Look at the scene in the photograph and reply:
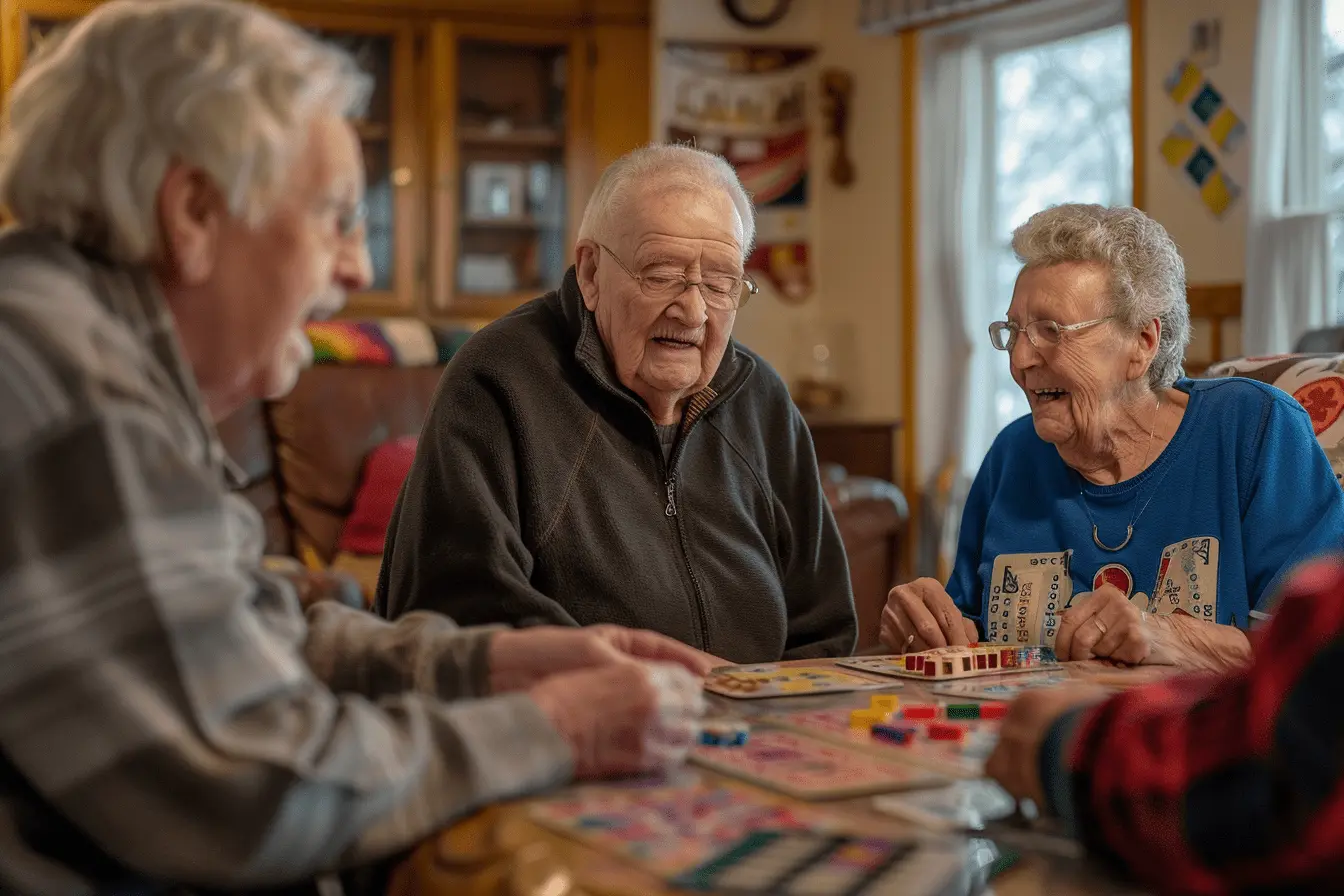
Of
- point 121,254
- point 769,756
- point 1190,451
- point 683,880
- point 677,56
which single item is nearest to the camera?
point 683,880

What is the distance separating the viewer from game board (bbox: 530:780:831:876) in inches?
33.4

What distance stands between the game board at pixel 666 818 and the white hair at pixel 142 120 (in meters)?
0.48

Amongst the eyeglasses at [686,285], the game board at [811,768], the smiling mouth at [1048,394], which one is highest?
the eyeglasses at [686,285]

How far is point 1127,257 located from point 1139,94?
3396 mm

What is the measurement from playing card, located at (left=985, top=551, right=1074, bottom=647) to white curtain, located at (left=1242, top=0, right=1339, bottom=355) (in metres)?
2.98

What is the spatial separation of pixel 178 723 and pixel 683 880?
1.06 ft

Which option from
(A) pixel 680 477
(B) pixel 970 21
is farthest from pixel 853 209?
(A) pixel 680 477

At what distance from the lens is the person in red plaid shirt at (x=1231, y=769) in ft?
2.27

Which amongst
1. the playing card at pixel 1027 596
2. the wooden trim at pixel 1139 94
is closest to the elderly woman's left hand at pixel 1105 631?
the playing card at pixel 1027 596

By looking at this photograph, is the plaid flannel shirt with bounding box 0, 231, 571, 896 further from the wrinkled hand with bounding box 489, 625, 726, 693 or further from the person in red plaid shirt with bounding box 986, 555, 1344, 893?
the person in red plaid shirt with bounding box 986, 555, 1344, 893

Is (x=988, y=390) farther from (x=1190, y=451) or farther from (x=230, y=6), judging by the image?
(x=230, y=6)

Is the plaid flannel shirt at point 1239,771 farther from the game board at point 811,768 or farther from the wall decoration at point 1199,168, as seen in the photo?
the wall decoration at point 1199,168

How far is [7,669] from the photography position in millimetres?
814

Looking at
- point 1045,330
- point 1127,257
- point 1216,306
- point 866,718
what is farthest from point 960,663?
point 1216,306
